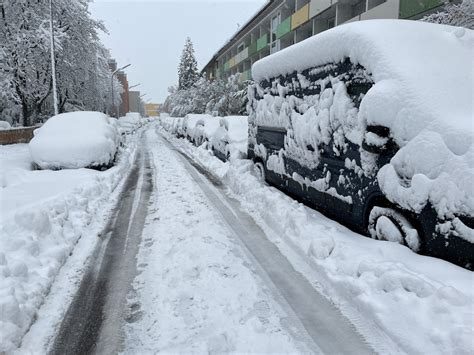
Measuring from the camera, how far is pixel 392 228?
3801 millimetres

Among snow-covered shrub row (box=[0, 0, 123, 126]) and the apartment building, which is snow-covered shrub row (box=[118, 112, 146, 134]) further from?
the apartment building

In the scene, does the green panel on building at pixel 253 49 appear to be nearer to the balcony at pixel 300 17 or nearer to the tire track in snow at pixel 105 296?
the balcony at pixel 300 17

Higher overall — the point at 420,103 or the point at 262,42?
the point at 262,42

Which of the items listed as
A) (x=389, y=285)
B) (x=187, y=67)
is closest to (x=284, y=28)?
(x=389, y=285)

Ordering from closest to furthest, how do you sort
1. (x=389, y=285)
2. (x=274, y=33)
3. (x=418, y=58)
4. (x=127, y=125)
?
(x=389, y=285)
(x=418, y=58)
(x=274, y=33)
(x=127, y=125)

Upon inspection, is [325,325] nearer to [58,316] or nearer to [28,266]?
[58,316]

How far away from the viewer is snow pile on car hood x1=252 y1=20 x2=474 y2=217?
3.13 metres

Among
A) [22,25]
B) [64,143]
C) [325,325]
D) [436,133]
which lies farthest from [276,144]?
[22,25]

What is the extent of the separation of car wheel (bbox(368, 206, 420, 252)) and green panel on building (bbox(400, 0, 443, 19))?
1138 cm

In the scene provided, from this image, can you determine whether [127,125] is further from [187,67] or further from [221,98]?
[187,67]

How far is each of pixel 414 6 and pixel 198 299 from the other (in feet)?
47.4

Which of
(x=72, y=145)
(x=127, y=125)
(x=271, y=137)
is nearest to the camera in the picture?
(x=271, y=137)

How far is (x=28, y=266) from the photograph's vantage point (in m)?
3.75

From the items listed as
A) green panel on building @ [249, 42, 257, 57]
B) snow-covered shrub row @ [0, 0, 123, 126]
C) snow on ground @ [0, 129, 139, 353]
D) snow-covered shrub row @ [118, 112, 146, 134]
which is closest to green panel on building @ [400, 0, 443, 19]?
snow on ground @ [0, 129, 139, 353]
